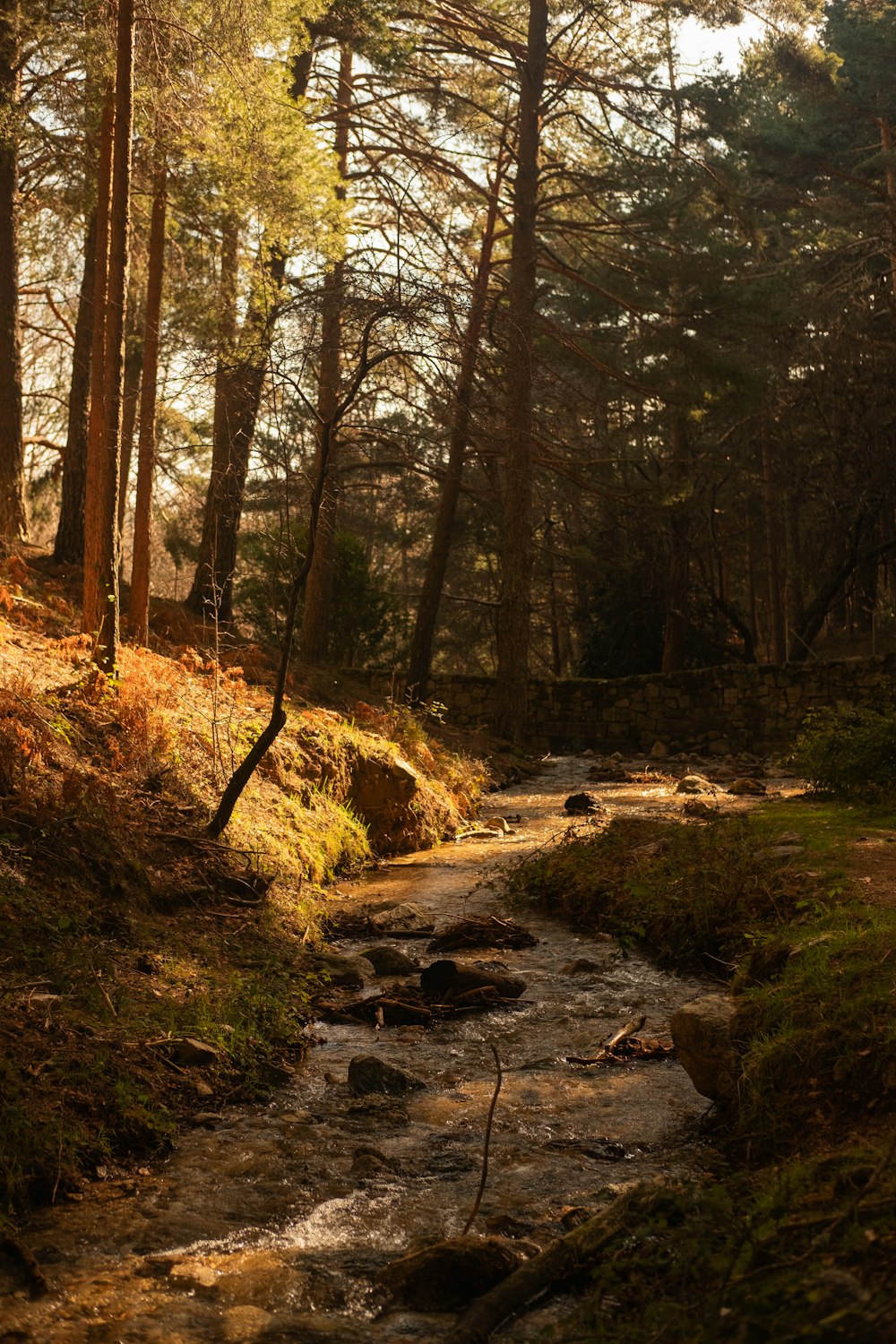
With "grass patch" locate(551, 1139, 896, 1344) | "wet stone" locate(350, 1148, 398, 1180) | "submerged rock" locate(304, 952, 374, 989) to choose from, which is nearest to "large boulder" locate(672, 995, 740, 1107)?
"grass patch" locate(551, 1139, 896, 1344)

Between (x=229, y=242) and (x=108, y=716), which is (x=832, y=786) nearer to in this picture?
(x=108, y=716)

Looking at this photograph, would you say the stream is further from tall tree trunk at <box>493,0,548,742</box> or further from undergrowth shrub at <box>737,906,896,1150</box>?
tall tree trunk at <box>493,0,548,742</box>

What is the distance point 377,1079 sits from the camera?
4664 millimetres

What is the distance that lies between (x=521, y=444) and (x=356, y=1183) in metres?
14.1

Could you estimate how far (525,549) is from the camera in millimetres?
17781

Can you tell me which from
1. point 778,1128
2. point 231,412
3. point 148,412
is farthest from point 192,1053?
point 148,412

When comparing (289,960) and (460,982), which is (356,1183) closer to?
Result: (460,982)

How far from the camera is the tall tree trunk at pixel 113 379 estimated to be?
834 cm

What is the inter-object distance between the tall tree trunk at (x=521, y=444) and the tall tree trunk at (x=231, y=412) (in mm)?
3823

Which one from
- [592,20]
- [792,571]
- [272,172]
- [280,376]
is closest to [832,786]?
[280,376]

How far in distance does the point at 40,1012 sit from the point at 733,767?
46.7 ft

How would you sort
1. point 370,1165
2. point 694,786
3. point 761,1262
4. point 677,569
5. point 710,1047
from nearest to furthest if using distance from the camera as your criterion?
point 761,1262
point 370,1165
point 710,1047
point 694,786
point 677,569

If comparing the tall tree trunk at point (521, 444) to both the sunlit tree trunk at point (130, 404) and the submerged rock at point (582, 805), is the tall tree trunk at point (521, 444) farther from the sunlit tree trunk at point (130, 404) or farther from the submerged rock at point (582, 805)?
the submerged rock at point (582, 805)

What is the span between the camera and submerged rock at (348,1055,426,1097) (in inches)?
182
